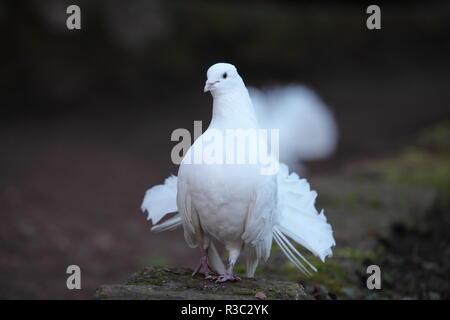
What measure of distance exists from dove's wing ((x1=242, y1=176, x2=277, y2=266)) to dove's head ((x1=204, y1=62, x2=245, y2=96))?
59cm

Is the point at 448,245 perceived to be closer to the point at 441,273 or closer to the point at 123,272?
the point at 441,273

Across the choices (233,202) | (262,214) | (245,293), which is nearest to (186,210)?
(233,202)

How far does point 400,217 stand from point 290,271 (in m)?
1.61

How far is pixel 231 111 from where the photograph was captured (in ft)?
12.2

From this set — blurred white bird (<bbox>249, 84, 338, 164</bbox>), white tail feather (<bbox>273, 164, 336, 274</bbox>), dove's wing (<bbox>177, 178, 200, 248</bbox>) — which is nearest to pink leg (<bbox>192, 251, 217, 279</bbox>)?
dove's wing (<bbox>177, 178, 200, 248</bbox>)

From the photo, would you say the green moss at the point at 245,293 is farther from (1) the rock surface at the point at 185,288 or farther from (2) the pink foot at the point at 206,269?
(2) the pink foot at the point at 206,269

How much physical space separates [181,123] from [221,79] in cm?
645

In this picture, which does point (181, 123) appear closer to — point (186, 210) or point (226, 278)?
point (186, 210)

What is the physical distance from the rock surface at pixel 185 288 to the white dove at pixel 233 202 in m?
0.13

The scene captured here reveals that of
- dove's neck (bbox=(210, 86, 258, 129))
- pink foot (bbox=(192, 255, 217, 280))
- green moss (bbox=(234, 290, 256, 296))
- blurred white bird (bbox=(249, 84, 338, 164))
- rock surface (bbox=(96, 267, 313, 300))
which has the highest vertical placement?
blurred white bird (bbox=(249, 84, 338, 164))

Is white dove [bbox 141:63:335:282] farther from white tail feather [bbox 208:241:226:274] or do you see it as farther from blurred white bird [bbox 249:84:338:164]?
blurred white bird [bbox 249:84:338:164]

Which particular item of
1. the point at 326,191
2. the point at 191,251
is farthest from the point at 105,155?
the point at 326,191

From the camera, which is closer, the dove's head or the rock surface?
the rock surface

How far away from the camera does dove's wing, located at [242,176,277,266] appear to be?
3.55m
